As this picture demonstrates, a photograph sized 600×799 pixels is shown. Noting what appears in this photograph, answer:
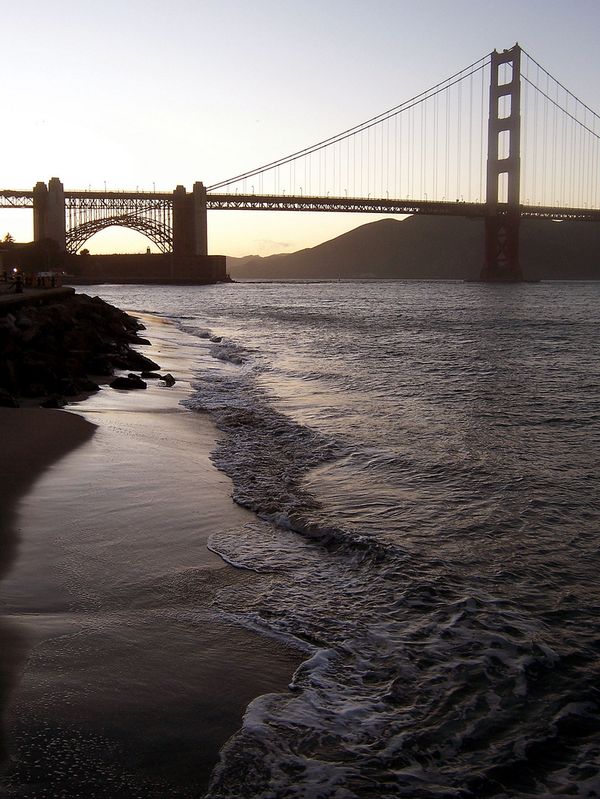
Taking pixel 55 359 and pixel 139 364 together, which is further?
pixel 139 364

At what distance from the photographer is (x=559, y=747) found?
7.14 ft

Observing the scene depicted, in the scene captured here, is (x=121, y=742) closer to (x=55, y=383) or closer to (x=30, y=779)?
(x=30, y=779)

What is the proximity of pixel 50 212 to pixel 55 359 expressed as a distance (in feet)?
255

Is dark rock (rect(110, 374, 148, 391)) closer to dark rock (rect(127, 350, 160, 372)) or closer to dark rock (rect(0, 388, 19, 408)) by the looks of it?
dark rock (rect(127, 350, 160, 372))

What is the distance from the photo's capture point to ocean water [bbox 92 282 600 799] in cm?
210

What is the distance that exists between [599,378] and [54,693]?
35.8ft

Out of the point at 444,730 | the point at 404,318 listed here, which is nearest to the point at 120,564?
the point at 444,730

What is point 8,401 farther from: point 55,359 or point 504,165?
point 504,165

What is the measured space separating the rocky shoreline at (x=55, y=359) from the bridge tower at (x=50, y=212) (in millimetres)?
70910

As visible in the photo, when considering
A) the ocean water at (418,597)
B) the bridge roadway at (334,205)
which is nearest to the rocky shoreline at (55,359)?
the ocean water at (418,597)

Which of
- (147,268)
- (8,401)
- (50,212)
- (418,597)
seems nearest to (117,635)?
(418,597)

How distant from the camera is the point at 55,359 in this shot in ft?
30.3

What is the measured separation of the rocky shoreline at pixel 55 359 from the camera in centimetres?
757

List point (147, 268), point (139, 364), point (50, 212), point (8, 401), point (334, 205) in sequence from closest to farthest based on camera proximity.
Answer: point (8, 401)
point (139, 364)
point (334, 205)
point (50, 212)
point (147, 268)
